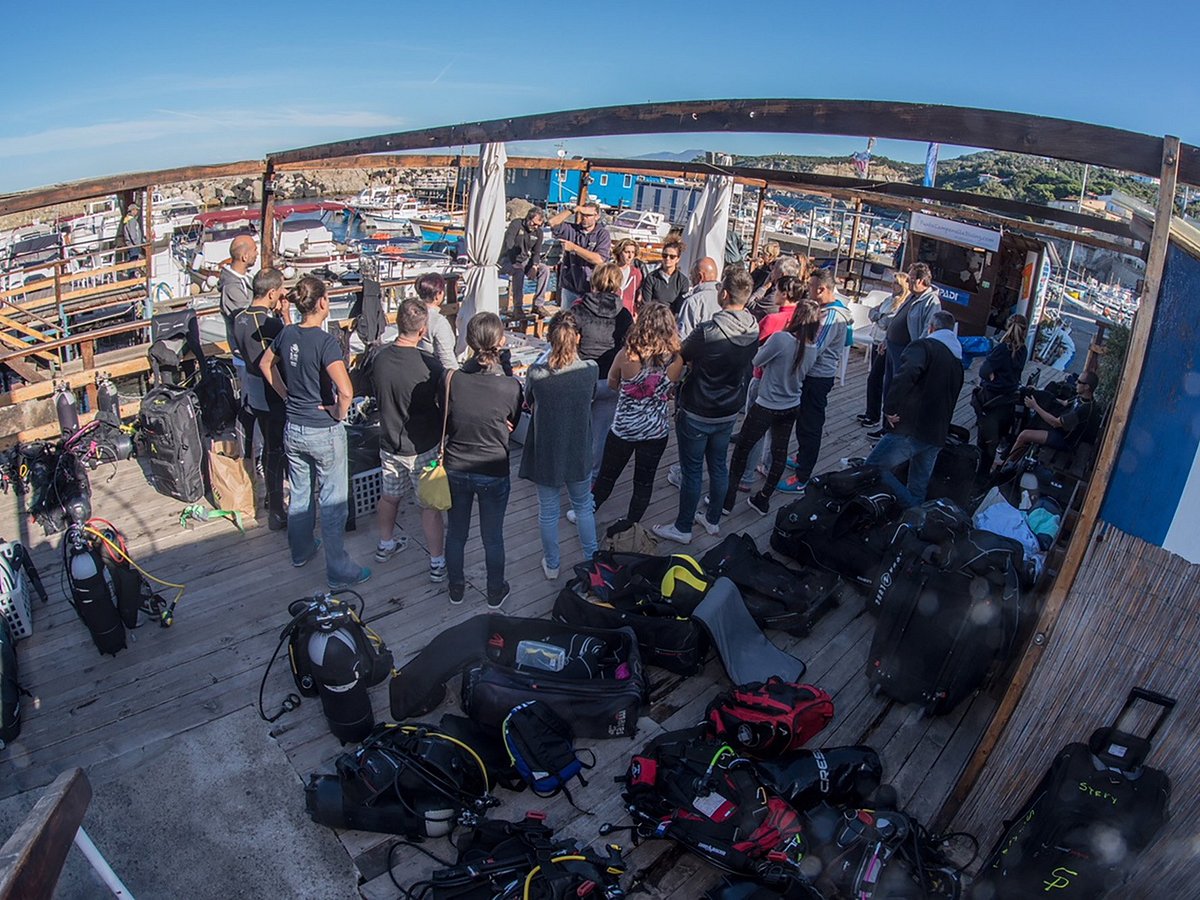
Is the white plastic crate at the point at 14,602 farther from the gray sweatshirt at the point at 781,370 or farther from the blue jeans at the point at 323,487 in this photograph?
the gray sweatshirt at the point at 781,370

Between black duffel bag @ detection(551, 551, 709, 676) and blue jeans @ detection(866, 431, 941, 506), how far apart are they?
1927 millimetres

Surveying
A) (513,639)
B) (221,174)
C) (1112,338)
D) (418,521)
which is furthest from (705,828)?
(1112,338)

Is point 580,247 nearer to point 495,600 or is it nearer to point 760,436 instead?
point 760,436

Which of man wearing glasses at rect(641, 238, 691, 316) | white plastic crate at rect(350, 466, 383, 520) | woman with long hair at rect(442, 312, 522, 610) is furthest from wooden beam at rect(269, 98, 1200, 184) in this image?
white plastic crate at rect(350, 466, 383, 520)

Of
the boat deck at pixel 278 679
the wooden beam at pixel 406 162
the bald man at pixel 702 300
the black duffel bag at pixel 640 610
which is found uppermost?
the wooden beam at pixel 406 162

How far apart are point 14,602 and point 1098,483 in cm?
498

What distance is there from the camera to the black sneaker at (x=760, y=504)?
5508 mm

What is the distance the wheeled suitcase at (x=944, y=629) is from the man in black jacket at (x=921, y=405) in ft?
4.95

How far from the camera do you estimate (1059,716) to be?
2.86m

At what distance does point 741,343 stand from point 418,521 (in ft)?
8.28

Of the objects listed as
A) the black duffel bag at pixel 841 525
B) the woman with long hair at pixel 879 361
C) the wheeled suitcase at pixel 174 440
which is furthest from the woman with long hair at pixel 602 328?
the wheeled suitcase at pixel 174 440

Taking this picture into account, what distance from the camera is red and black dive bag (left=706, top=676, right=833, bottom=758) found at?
315cm

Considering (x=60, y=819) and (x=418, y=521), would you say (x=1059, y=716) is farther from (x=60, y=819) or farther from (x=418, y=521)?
(x=418, y=521)

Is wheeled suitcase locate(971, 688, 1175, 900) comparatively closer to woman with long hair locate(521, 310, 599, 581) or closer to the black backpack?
the black backpack
